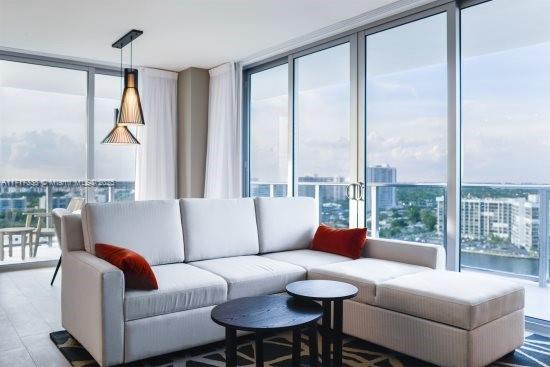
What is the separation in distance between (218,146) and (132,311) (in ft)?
11.4

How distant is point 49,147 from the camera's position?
17.9ft

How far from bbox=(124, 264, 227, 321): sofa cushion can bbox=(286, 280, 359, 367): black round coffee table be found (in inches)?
22.2

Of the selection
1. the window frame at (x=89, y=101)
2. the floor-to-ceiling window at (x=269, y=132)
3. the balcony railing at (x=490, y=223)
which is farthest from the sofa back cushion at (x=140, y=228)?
the window frame at (x=89, y=101)

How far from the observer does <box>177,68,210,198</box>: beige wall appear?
5.91m

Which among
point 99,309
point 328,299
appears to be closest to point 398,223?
A: point 328,299

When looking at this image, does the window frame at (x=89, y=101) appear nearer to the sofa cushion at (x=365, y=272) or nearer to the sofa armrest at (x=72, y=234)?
the sofa armrest at (x=72, y=234)

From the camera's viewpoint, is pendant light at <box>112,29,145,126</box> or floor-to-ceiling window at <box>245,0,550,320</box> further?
pendant light at <box>112,29,145,126</box>

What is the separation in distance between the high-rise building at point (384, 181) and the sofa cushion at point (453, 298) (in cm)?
148

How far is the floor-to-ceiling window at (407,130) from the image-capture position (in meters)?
3.87

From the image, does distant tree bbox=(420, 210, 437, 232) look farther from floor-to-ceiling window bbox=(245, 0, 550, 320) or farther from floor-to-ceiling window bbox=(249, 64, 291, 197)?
floor-to-ceiling window bbox=(249, 64, 291, 197)

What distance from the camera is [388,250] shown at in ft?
11.4

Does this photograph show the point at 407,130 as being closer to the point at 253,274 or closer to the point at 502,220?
the point at 502,220

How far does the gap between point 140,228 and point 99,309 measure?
0.79 m

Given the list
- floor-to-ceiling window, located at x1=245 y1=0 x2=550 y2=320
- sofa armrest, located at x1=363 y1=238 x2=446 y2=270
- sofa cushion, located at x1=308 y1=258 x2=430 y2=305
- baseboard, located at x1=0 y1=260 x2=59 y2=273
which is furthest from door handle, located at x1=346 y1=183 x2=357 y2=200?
baseboard, located at x1=0 y1=260 x2=59 y2=273
